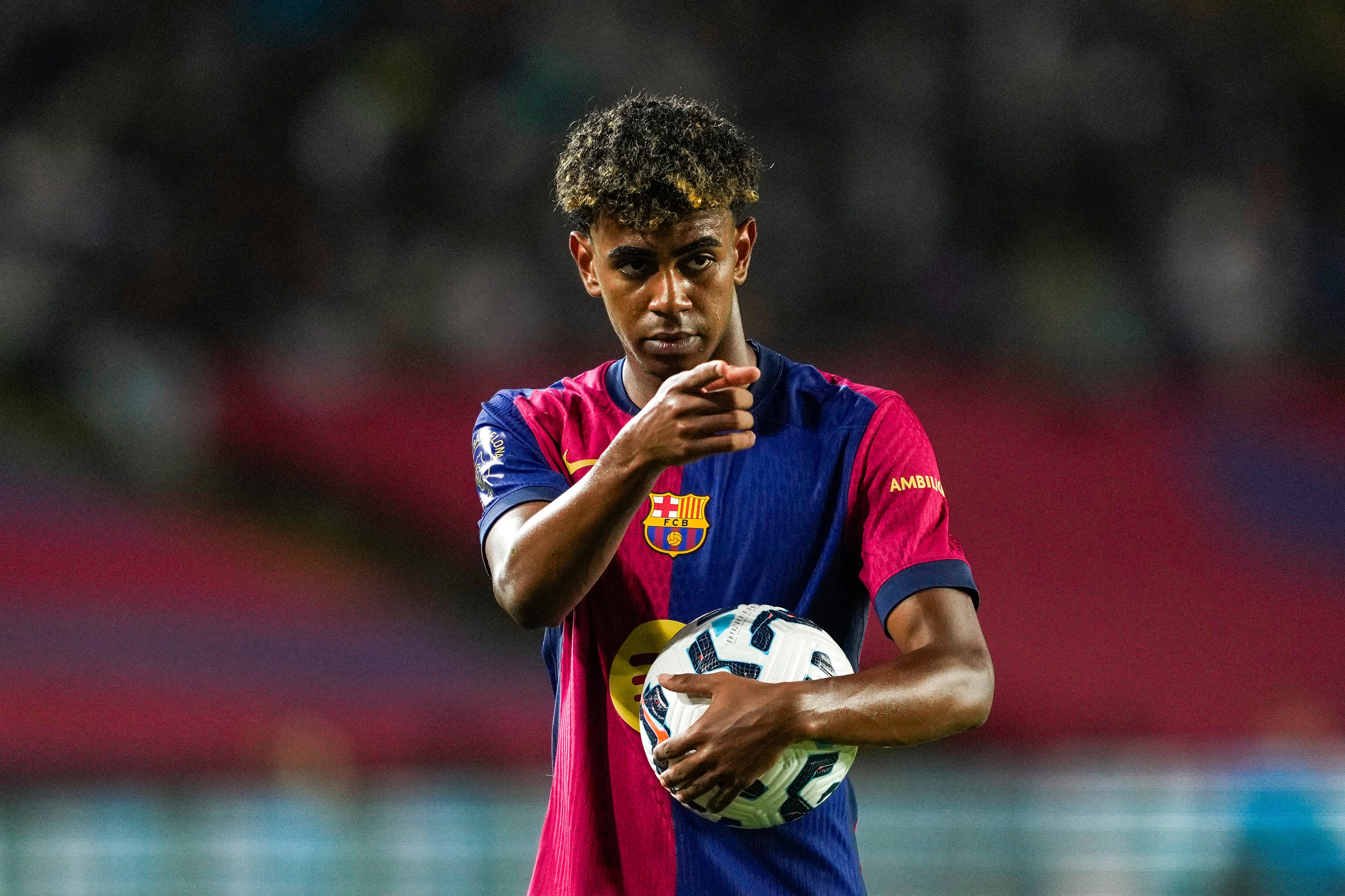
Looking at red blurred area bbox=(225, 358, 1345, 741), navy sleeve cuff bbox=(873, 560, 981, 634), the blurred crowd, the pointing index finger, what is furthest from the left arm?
the blurred crowd

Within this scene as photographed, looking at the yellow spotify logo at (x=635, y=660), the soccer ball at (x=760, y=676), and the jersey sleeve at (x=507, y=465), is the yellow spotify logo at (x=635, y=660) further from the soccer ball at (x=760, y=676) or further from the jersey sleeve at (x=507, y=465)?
the jersey sleeve at (x=507, y=465)

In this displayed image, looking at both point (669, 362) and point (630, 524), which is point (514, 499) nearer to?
point (630, 524)

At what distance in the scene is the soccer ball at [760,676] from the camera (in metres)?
2.16

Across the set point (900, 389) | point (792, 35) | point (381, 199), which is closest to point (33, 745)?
point (381, 199)

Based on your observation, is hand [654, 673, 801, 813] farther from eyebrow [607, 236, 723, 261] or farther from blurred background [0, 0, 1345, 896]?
blurred background [0, 0, 1345, 896]

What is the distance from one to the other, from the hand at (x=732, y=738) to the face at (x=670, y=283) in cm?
59

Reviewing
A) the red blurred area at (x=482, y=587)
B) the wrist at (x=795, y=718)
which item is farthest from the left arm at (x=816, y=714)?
the red blurred area at (x=482, y=587)

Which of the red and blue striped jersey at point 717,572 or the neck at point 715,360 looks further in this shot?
the neck at point 715,360

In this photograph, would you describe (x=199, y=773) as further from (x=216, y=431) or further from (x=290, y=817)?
(x=216, y=431)

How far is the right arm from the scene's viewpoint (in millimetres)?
2027

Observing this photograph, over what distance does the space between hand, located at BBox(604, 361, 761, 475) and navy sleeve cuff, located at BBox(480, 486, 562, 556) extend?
0.36 m

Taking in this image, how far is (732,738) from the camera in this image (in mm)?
2047

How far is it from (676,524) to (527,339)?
692 centimetres

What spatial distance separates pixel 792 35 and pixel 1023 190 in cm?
199
